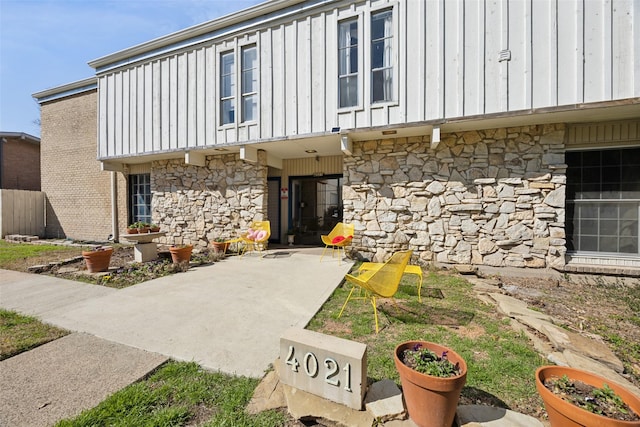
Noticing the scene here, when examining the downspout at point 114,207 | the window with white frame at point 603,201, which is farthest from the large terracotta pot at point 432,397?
the downspout at point 114,207

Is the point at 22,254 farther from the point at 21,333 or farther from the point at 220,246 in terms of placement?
the point at 21,333

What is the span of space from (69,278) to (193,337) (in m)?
4.12

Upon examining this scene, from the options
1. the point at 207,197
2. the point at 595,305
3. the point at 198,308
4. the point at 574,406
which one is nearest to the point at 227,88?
the point at 207,197

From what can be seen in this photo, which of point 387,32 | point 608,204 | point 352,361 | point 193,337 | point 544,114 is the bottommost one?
point 193,337

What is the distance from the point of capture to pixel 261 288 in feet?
14.8

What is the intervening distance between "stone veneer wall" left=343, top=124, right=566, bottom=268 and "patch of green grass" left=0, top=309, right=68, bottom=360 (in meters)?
5.43

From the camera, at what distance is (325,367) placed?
6.03 ft

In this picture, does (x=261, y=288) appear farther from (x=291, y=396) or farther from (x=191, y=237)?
(x=191, y=237)

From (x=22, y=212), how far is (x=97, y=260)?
384 inches

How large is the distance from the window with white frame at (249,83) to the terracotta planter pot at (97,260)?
175 inches

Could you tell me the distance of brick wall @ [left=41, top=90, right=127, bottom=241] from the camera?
405 inches

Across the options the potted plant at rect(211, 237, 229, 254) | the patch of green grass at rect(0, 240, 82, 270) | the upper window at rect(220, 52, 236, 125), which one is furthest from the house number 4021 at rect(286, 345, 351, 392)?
the patch of green grass at rect(0, 240, 82, 270)

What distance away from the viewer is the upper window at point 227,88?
732 cm

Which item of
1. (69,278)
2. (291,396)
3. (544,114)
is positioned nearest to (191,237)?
(69,278)
